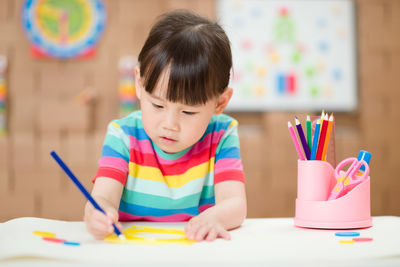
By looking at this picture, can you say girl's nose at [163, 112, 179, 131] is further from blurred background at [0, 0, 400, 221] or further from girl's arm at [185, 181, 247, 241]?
blurred background at [0, 0, 400, 221]

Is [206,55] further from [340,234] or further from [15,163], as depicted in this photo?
[15,163]

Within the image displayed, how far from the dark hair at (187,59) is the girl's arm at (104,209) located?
189 mm

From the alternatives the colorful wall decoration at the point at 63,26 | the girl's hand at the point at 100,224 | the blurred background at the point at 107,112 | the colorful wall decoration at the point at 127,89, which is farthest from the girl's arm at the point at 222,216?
the colorful wall decoration at the point at 63,26

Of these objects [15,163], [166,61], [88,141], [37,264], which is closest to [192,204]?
[166,61]

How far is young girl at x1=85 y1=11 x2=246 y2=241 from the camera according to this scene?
706 millimetres

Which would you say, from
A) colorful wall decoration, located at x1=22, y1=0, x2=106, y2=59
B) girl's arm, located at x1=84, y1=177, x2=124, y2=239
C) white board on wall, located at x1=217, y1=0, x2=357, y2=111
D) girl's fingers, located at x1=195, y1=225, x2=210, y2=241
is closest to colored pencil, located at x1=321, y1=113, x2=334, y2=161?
girl's fingers, located at x1=195, y1=225, x2=210, y2=241

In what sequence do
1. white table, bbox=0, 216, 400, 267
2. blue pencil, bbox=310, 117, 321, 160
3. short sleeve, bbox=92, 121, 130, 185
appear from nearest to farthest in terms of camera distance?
white table, bbox=0, 216, 400, 267, blue pencil, bbox=310, 117, 321, 160, short sleeve, bbox=92, 121, 130, 185

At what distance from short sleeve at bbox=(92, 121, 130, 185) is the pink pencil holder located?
33 cm

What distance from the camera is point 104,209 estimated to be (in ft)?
2.09

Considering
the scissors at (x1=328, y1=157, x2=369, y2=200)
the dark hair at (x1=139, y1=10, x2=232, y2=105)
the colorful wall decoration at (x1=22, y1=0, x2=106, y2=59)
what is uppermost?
the colorful wall decoration at (x1=22, y1=0, x2=106, y2=59)

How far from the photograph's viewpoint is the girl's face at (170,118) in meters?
0.71

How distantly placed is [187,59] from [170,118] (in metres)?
0.10

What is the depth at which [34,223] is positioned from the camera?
0.62 meters

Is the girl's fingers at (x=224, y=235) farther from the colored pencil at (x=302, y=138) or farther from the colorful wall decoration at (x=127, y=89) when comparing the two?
the colorful wall decoration at (x=127, y=89)
